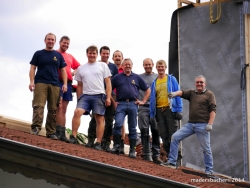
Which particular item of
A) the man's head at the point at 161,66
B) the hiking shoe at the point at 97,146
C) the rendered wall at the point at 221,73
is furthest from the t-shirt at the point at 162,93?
the rendered wall at the point at 221,73

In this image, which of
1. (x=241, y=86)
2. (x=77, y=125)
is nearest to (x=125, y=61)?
(x=77, y=125)

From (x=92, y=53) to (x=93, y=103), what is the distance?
855 millimetres

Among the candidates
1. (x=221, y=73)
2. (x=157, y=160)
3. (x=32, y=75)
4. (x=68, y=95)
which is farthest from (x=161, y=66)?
(x=221, y=73)

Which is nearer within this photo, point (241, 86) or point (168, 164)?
point (168, 164)

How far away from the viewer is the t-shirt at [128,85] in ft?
35.6

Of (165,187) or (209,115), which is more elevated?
(209,115)

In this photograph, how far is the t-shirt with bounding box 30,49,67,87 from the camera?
10664mm

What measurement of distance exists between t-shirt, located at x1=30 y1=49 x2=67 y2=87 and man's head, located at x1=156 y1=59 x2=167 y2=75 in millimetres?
1670

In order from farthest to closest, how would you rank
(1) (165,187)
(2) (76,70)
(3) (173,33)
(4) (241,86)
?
(3) (173,33) < (4) (241,86) < (2) (76,70) < (1) (165,187)

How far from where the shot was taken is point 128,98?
10.8 metres

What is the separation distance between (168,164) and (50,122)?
2.10 meters

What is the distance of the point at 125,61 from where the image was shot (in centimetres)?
1100

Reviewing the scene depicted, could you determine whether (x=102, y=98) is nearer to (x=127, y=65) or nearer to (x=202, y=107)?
(x=127, y=65)

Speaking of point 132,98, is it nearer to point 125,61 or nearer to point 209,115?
point 125,61
